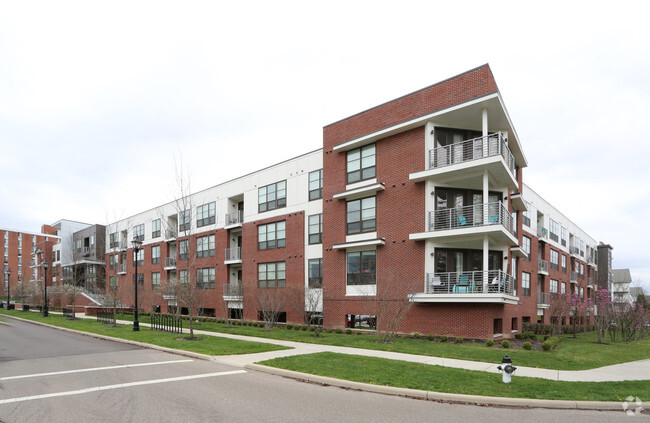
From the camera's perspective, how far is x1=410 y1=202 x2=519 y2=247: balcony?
19969mm

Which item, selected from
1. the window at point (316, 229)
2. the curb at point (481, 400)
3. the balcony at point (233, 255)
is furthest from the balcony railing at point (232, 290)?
the curb at point (481, 400)

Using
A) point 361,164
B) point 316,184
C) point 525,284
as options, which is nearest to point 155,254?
point 316,184

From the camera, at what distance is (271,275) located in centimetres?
3197

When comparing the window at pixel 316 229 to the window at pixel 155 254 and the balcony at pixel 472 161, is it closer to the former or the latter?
the balcony at pixel 472 161

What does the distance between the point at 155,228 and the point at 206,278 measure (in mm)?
13254

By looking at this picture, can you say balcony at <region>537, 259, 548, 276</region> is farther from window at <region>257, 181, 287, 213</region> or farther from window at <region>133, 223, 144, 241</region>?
window at <region>133, 223, 144, 241</region>

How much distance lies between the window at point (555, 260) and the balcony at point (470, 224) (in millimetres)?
22263

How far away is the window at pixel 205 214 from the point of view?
3936 cm

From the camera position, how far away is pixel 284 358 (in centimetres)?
1344

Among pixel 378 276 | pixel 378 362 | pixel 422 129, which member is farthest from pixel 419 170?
pixel 378 362

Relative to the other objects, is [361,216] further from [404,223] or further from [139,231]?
[139,231]

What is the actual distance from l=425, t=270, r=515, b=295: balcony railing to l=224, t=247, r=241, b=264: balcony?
18.2 m

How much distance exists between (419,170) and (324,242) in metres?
7.73

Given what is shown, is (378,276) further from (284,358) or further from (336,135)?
(284,358)
